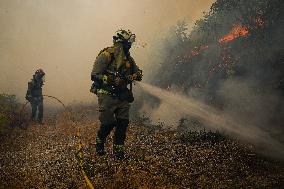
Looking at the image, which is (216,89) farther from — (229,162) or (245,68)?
(229,162)

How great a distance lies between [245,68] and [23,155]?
781 centimetres

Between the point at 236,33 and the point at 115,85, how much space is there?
8.18m

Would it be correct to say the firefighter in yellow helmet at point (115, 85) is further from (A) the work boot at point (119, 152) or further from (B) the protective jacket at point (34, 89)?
(B) the protective jacket at point (34, 89)

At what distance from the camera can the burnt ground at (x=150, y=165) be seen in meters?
6.55

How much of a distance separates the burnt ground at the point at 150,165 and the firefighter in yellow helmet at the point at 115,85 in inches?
24.2

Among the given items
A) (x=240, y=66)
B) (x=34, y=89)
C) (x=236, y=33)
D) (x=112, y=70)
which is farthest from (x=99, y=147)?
(x=236, y=33)

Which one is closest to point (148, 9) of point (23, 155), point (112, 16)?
point (112, 16)

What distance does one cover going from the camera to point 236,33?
14680mm

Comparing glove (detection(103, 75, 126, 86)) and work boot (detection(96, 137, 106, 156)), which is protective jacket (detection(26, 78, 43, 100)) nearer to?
work boot (detection(96, 137, 106, 156))

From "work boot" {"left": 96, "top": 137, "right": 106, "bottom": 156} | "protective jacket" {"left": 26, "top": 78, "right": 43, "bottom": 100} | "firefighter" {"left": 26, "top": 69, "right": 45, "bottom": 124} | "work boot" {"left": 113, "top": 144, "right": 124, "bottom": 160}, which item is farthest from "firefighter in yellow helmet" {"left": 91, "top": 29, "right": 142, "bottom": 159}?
"protective jacket" {"left": 26, "top": 78, "right": 43, "bottom": 100}

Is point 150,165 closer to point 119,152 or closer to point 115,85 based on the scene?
point 119,152

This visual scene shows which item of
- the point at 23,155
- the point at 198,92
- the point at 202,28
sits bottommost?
the point at 23,155

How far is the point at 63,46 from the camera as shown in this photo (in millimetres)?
33938

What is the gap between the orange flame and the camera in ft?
46.6
